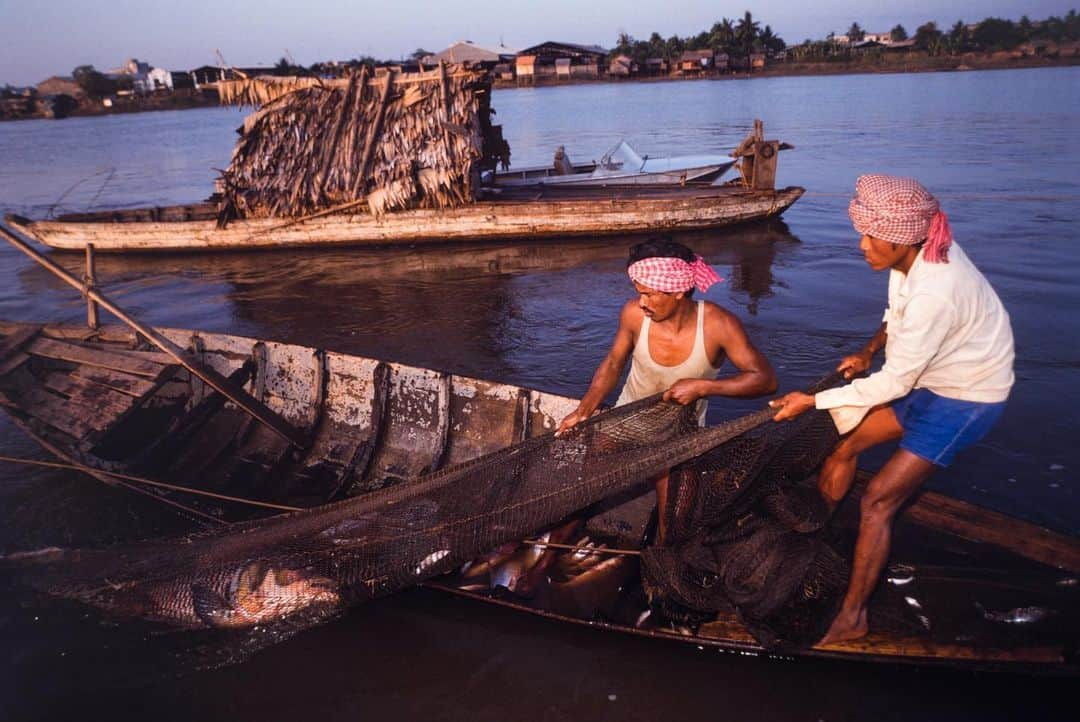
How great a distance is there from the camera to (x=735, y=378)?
3.22 meters

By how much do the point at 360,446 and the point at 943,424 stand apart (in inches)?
154

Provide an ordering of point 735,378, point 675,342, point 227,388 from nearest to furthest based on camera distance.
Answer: point 735,378 < point 675,342 < point 227,388

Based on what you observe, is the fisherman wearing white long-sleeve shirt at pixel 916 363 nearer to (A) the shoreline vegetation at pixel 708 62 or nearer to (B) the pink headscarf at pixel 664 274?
(B) the pink headscarf at pixel 664 274

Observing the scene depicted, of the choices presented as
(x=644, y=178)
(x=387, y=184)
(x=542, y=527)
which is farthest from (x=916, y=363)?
(x=644, y=178)

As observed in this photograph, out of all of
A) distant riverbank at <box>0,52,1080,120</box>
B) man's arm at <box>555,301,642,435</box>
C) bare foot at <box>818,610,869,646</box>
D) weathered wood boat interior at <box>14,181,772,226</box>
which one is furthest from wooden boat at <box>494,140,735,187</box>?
distant riverbank at <box>0,52,1080,120</box>

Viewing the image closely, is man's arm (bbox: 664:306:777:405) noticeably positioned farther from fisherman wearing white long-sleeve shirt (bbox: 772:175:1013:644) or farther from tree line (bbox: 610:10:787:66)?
tree line (bbox: 610:10:787:66)

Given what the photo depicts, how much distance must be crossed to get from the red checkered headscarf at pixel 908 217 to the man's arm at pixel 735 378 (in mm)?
810

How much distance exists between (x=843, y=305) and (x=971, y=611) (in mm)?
6260

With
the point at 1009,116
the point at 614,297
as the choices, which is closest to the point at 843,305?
the point at 614,297

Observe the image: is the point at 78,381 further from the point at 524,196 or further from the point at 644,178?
the point at 644,178

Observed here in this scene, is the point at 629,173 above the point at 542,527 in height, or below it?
above

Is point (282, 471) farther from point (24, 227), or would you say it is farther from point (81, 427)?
point (24, 227)

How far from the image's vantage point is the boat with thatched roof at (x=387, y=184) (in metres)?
11.5

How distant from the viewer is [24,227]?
12.8 m
